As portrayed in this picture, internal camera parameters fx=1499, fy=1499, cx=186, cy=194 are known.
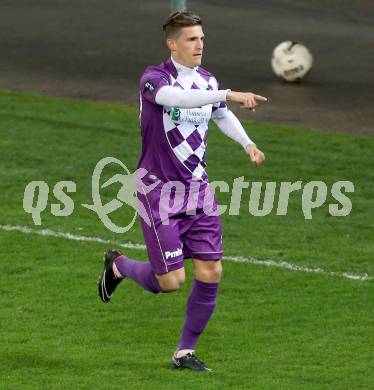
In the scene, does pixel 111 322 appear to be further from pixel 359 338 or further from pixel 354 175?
pixel 354 175

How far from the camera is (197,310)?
9609 millimetres

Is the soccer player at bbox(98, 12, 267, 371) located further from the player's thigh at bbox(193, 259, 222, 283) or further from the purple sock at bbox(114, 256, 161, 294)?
the purple sock at bbox(114, 256, 161, 294)

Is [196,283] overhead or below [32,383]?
overhead

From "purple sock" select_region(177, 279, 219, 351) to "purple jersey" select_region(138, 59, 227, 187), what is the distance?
2.22ft

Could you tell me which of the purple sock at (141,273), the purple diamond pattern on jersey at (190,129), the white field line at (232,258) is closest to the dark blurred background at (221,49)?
the white field line at (232,258)

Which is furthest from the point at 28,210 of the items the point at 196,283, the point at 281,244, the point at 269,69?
the point at 269,69

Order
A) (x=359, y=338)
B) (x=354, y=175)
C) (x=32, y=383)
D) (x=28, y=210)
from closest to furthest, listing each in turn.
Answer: (x=32, y=383), (x=359, y=338), (x=28, y=210), (x=354, y=175)

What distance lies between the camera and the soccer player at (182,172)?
9.48 m

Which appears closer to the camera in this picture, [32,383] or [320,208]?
[32,383]

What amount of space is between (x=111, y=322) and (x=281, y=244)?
253 centimetres

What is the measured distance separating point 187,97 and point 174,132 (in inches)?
17.5

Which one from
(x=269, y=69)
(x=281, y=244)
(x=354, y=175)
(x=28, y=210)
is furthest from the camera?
(x=269, y=69)

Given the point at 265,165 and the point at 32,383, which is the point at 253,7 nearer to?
the point at 265,165

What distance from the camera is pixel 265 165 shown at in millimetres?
15195
